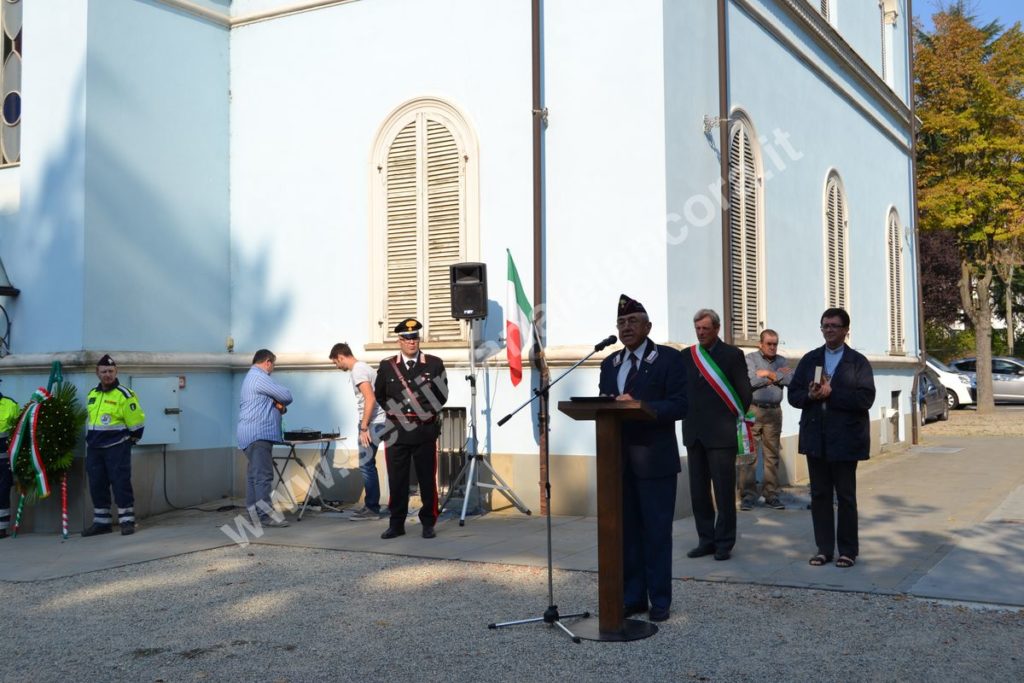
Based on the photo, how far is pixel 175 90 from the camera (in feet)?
40.8

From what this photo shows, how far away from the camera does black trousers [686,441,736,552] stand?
833 centimetres

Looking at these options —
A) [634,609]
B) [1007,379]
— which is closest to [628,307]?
[634,609]

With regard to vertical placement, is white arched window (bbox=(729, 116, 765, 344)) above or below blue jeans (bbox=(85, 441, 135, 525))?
above

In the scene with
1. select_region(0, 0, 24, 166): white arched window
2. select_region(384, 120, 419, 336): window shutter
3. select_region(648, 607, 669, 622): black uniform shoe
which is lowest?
select_region(648, 607, 669, 622): black uniform shoe

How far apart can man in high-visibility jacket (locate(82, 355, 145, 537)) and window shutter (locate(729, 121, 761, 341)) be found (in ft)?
22.2

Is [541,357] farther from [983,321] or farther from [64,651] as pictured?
[983,321]

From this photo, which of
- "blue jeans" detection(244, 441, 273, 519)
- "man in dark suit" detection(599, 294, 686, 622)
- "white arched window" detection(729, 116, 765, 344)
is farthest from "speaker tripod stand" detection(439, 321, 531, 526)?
"man in dark suit" detection(599, 294, 686, 622)

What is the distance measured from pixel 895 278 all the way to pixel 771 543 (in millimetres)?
12082

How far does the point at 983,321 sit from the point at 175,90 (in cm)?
2254

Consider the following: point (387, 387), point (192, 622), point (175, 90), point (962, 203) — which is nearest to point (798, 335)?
point (387, 387)

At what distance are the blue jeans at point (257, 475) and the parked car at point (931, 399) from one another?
53.5 feet

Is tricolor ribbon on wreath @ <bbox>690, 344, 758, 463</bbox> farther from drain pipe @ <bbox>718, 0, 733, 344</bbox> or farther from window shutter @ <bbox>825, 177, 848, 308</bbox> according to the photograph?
window shutter @ <bbox>825, 177, 848, 308</bbox>

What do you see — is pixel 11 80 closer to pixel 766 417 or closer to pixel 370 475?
pixel 370 475

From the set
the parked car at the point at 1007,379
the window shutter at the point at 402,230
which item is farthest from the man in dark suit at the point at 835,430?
the parked car at the point at 1007,379
